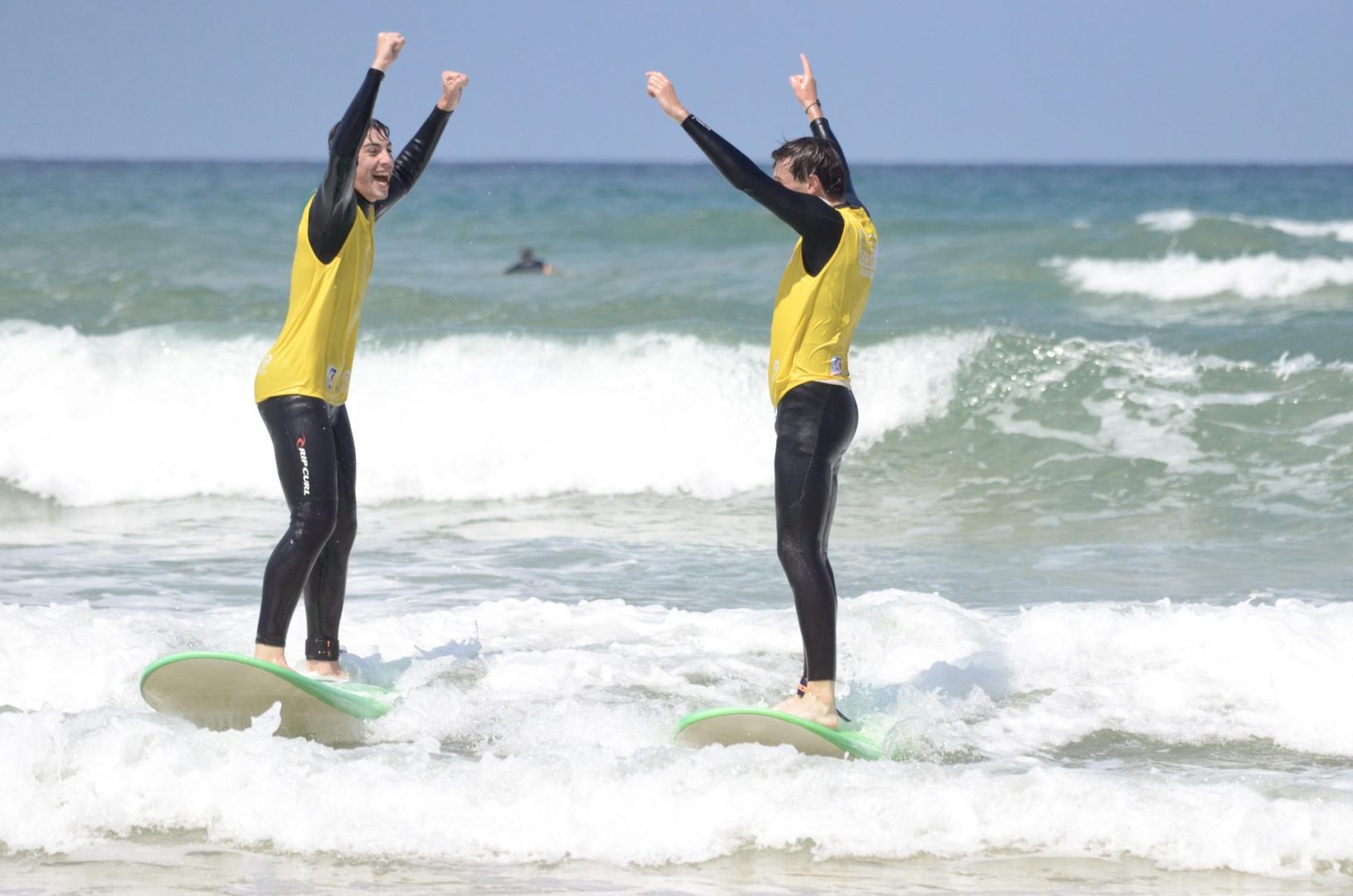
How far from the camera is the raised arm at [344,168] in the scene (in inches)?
201

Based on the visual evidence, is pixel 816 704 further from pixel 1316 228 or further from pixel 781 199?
pixel 1316 228

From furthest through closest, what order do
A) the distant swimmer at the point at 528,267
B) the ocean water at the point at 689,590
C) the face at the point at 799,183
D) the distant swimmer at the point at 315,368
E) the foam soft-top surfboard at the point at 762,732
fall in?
the distant swimmer at the point at 528,267 → the distant swimmer at the point at 315,368 → the face at the point at 799,183 → the foam soft-top surfboard at the point at 762,732 → the ocean water at the point at 689,590

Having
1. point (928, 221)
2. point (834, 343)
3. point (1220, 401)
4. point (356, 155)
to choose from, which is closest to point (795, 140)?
point (834, 343)

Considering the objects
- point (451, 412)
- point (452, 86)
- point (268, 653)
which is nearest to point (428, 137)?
point (452, 86)

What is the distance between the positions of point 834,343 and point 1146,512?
19.5 ft

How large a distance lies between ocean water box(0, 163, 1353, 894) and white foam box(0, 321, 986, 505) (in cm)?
4

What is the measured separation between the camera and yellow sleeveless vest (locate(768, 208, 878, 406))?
5.04 metres

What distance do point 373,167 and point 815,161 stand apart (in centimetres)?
162

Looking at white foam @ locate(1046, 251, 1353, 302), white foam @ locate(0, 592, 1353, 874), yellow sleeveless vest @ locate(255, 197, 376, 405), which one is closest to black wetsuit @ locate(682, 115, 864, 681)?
white foam @ locate(0, 592, 1353, 874)

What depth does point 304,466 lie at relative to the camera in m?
5.40

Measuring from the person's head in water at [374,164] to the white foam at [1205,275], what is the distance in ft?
55.3

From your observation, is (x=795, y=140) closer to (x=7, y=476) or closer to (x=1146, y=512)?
(x=1146, y=512)

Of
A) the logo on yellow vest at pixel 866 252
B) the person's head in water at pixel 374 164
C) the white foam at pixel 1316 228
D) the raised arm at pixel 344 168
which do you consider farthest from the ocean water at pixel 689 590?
the white foam at pixel 1316 228

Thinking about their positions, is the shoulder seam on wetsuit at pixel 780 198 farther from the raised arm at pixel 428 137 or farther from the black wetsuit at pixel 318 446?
the raised arm at pixel 428 137
